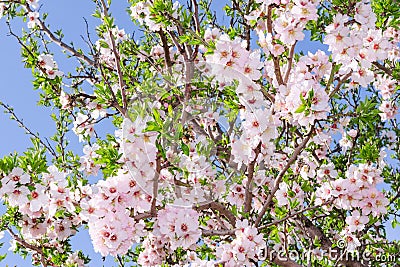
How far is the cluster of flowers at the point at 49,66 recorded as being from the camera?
15.3 ft

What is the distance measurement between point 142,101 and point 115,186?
60 centimetres

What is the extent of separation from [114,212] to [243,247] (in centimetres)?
92

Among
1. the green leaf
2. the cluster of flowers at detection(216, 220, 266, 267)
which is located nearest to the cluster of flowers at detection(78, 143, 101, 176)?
the cluster of flowers at detection(216, 220, 266, 267)

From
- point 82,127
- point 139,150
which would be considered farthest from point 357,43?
point 82,127

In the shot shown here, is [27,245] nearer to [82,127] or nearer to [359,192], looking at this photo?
[82,127]

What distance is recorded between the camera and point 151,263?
3830 millimetres

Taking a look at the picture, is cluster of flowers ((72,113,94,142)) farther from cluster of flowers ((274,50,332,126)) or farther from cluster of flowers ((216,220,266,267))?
cluster of flowers ((274,50,332,126))

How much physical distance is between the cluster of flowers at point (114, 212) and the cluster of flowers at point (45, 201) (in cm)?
53

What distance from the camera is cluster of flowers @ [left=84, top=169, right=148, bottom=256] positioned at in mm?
2887

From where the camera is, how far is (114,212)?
9.50ft

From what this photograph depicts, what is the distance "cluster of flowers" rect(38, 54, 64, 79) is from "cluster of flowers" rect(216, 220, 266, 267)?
8.14 feet

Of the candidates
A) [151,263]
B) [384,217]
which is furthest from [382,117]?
[151,263]

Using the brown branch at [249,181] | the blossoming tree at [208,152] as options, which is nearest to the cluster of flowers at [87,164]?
the blossoming tree at [208,152]

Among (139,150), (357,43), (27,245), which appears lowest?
(139,150)
